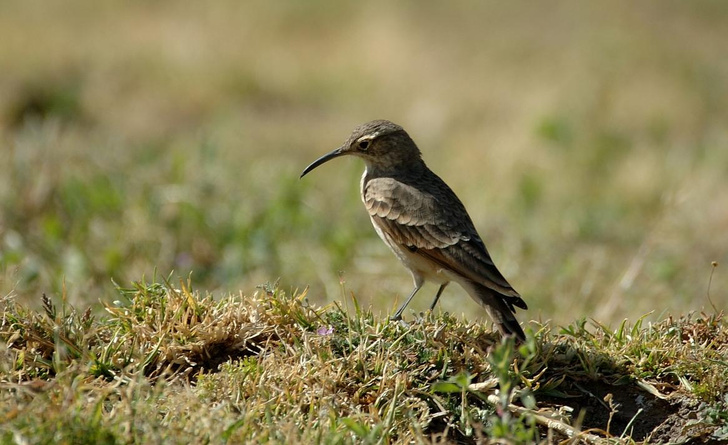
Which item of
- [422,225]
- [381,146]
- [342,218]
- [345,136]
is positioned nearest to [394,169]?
[381,146]

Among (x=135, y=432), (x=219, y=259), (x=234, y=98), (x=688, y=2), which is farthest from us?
(x=688, y=2)

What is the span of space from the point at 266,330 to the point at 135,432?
45.2 inches

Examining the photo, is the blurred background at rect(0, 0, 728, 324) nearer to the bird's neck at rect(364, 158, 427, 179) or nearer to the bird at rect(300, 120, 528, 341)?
the bird at rect(300, 120, 528, 341)

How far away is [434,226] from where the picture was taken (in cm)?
540

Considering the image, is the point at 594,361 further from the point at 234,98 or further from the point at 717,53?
the point at 717,53

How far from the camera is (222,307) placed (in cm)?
445

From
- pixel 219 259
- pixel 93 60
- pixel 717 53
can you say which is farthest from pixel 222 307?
pixel 717 53

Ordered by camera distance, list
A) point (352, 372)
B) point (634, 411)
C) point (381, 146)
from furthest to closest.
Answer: point (381, 146) < point (634, 411) < point (352, 372)

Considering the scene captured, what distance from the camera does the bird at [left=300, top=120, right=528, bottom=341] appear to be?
16.0 feet

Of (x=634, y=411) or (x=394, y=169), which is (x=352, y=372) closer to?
(x=634, y=411)

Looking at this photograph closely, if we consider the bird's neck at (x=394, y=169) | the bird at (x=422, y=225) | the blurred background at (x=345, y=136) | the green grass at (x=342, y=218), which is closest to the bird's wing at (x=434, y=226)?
the bird at (x=422, y=225)

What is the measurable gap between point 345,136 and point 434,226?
804cm

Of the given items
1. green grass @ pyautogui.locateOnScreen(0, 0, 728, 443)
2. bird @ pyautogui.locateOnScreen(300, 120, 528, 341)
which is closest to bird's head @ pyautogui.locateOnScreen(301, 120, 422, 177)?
bird @ pyautogui.locateOnScreen(300, 120, 528, 341)

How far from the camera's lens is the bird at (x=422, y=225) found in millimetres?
4887
